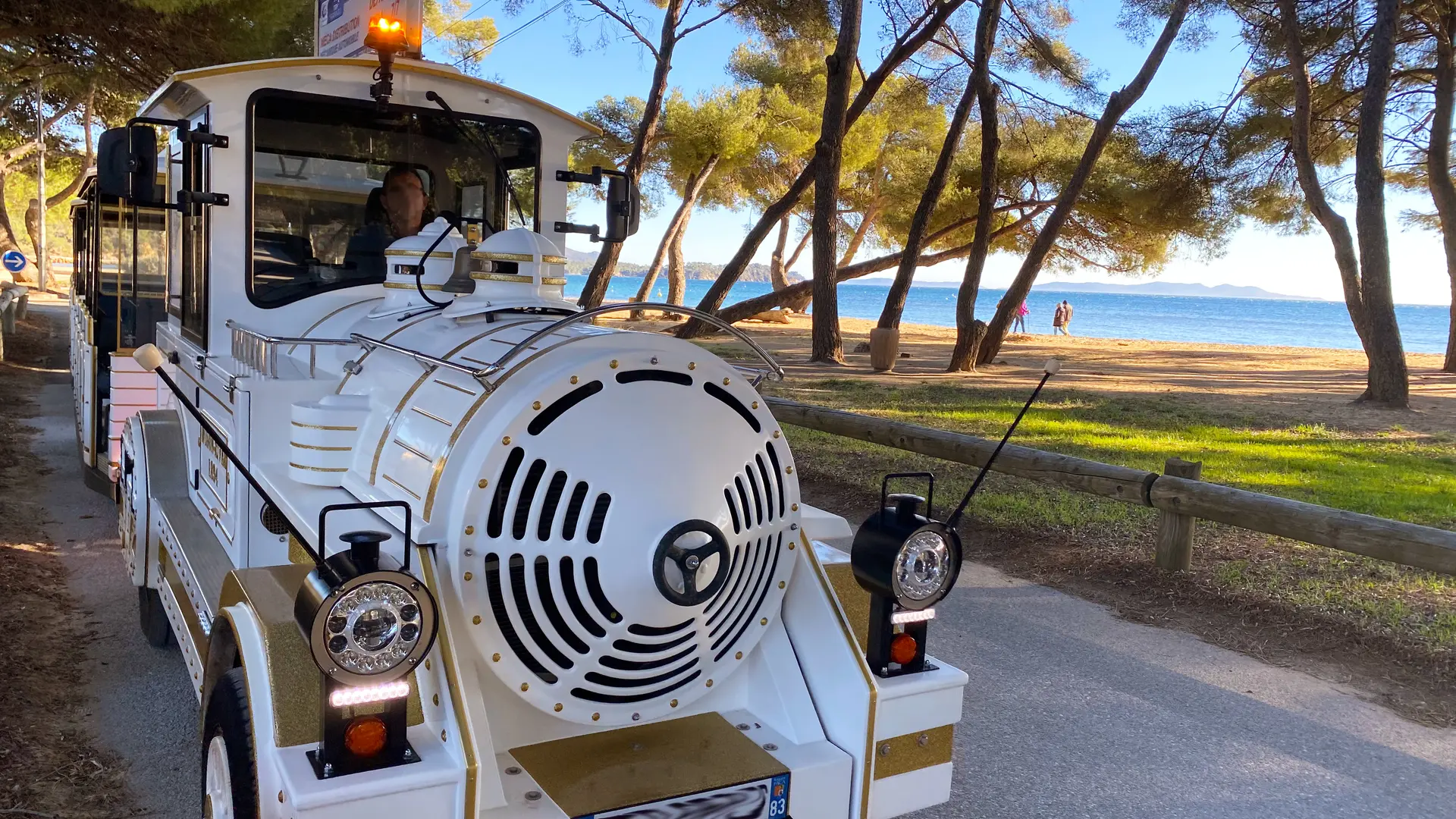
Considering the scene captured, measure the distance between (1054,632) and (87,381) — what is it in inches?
254

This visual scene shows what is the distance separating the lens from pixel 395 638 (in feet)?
6.57

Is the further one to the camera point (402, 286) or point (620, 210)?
point (620, 210)

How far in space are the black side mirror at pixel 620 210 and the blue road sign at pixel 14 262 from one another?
60.6ft

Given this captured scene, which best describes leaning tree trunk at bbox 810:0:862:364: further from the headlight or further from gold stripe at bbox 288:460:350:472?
the headlight

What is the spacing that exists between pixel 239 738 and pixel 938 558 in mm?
1652

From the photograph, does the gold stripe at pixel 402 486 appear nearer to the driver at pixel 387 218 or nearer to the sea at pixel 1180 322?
the driver at pixel 387 218

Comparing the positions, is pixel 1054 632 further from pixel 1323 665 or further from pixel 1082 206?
pixel 1082 206

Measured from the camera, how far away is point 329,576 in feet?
6.56

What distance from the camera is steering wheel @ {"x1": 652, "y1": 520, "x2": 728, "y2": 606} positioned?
238cm

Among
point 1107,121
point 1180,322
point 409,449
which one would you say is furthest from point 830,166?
point 1180,322

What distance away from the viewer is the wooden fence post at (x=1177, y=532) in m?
5.79

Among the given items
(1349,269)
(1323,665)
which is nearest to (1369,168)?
(1349,269)

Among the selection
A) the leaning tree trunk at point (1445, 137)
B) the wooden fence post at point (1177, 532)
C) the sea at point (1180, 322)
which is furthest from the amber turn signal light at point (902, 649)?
the sea at point (1180, 322)

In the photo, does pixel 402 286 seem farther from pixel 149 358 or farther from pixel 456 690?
pixel 456 690
